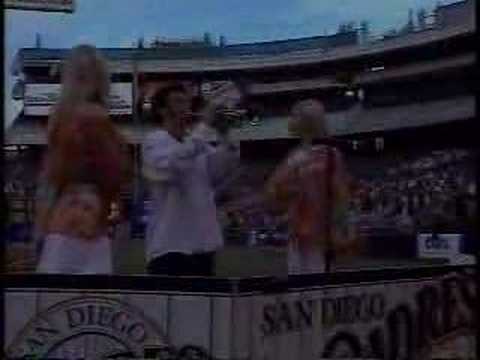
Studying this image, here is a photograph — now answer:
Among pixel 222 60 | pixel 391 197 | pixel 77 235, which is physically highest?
pixel 222 60

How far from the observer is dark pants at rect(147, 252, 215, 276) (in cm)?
498

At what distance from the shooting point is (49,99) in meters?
4.77

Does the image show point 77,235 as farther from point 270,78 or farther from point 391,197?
point 391,197

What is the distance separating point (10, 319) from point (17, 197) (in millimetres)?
628

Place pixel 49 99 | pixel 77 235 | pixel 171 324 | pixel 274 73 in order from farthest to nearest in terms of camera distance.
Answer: pixel 274 73
pixel 49 99
pixel 77 235
pixel 171 324

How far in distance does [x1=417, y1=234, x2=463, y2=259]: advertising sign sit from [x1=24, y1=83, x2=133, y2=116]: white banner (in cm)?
307

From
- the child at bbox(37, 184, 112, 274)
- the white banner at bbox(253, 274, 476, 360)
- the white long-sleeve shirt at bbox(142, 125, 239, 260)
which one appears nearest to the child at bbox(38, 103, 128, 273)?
the child at bbox(37, 184, 112, 274)

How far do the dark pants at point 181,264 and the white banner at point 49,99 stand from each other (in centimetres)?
66

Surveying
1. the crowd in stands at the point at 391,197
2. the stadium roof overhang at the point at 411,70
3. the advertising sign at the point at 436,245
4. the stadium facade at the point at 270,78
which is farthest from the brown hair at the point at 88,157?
the advertising sign at the point at 436,245

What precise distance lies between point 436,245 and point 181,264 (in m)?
4.24

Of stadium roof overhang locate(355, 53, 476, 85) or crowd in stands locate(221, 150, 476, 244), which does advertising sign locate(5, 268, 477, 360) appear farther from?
stadium roof overhang locate(355, 53, 476, 85)

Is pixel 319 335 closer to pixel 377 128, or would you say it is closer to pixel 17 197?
pixel 17 197

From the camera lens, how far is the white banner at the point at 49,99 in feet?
15.3

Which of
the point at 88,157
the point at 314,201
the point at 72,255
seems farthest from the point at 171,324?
the point at 314,201
